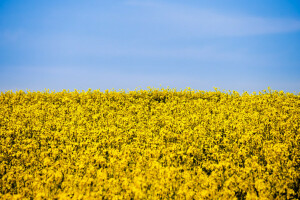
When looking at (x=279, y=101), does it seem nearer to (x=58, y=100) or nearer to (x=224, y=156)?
(x=224, y=156)

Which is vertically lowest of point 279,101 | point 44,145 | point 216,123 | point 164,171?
point 164,171

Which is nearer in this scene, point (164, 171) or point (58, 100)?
point (164, 171)

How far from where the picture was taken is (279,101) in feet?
40.0

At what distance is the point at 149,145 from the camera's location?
8047mm

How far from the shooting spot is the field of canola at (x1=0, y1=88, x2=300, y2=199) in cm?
549

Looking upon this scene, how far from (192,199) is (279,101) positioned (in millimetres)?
8663

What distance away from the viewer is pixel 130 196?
5.18 meters

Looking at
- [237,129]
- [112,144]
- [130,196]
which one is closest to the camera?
[130,196]

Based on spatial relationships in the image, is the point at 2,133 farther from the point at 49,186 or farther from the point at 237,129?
the point at 237,129

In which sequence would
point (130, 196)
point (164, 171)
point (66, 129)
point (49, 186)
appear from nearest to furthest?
point (130, 196) → point (49, 186) → point (164, 171) → point (66, 129)

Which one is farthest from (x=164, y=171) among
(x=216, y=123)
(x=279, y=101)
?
(x=279, y=101)

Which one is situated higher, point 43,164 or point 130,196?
point 43,164

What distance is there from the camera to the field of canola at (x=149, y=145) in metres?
5.49

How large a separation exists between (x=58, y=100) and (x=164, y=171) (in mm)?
9082
